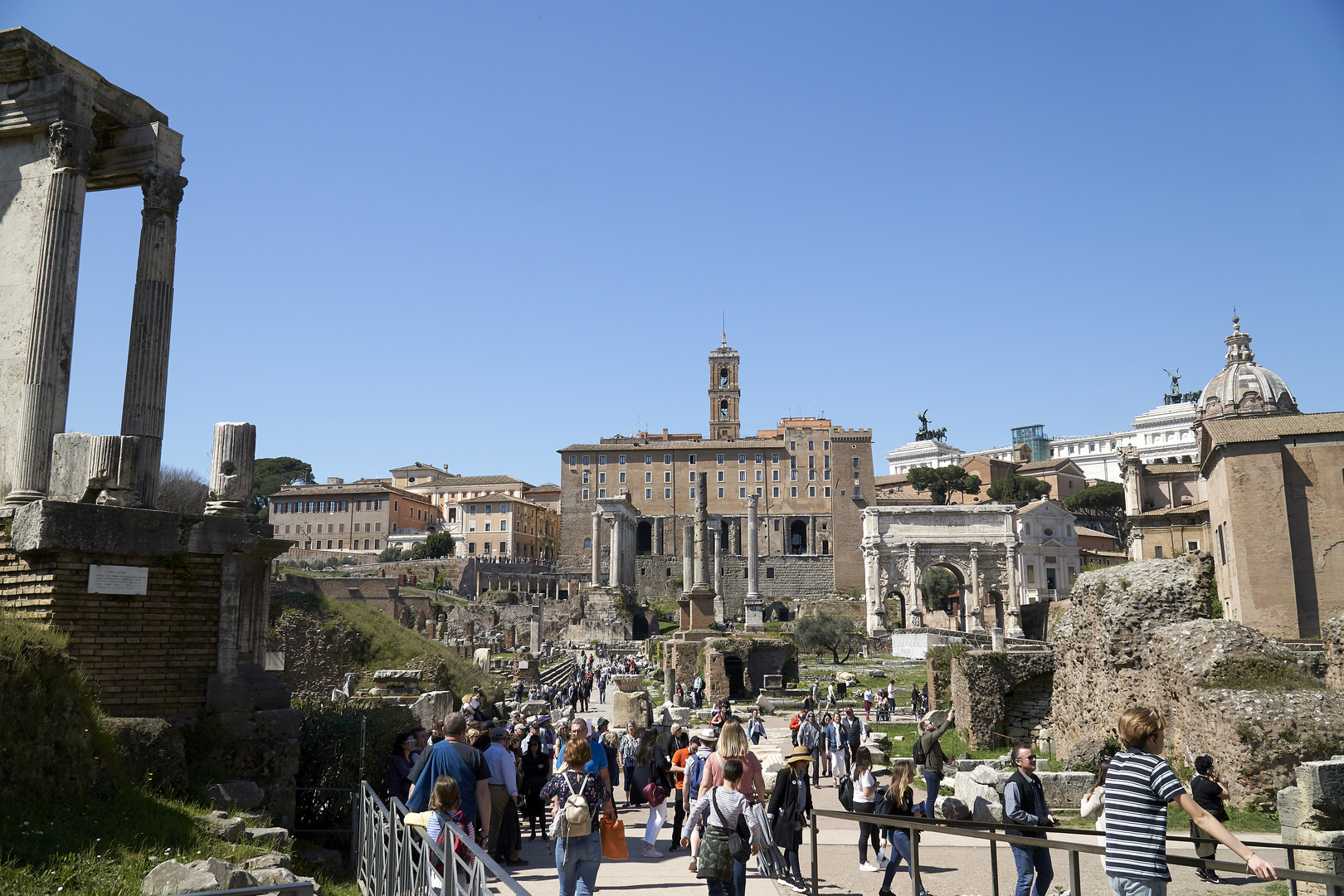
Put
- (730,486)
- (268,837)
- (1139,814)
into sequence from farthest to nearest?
(730,486)
(268,837)
(1139,814)

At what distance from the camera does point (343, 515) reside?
293 feet

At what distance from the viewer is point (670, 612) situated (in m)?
73.8

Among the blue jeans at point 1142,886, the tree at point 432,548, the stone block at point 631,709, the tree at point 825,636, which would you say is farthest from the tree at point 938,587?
the blue jeans at point 1142,886

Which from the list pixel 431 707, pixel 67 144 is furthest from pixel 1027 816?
pixel 67 144

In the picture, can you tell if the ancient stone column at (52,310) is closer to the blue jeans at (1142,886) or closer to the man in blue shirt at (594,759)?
the man in blue shirt at (594,759)

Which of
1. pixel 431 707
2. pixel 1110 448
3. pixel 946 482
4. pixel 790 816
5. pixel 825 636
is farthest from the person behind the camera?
pixel 1110 448

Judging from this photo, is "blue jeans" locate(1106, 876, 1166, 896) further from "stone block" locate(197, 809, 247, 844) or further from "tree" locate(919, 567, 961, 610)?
"tree" locate(919, 567, 961, 610)

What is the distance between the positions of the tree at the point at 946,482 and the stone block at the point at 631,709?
7751 cm

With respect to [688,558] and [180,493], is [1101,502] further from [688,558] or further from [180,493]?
[180,493]

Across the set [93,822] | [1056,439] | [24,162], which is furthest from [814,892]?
[1056,439]

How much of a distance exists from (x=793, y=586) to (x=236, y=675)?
3127 inches

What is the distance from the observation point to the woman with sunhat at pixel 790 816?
24.4 ft

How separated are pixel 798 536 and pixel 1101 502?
26609mm

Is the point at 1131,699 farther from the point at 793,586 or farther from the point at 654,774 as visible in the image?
the point at 793,586
